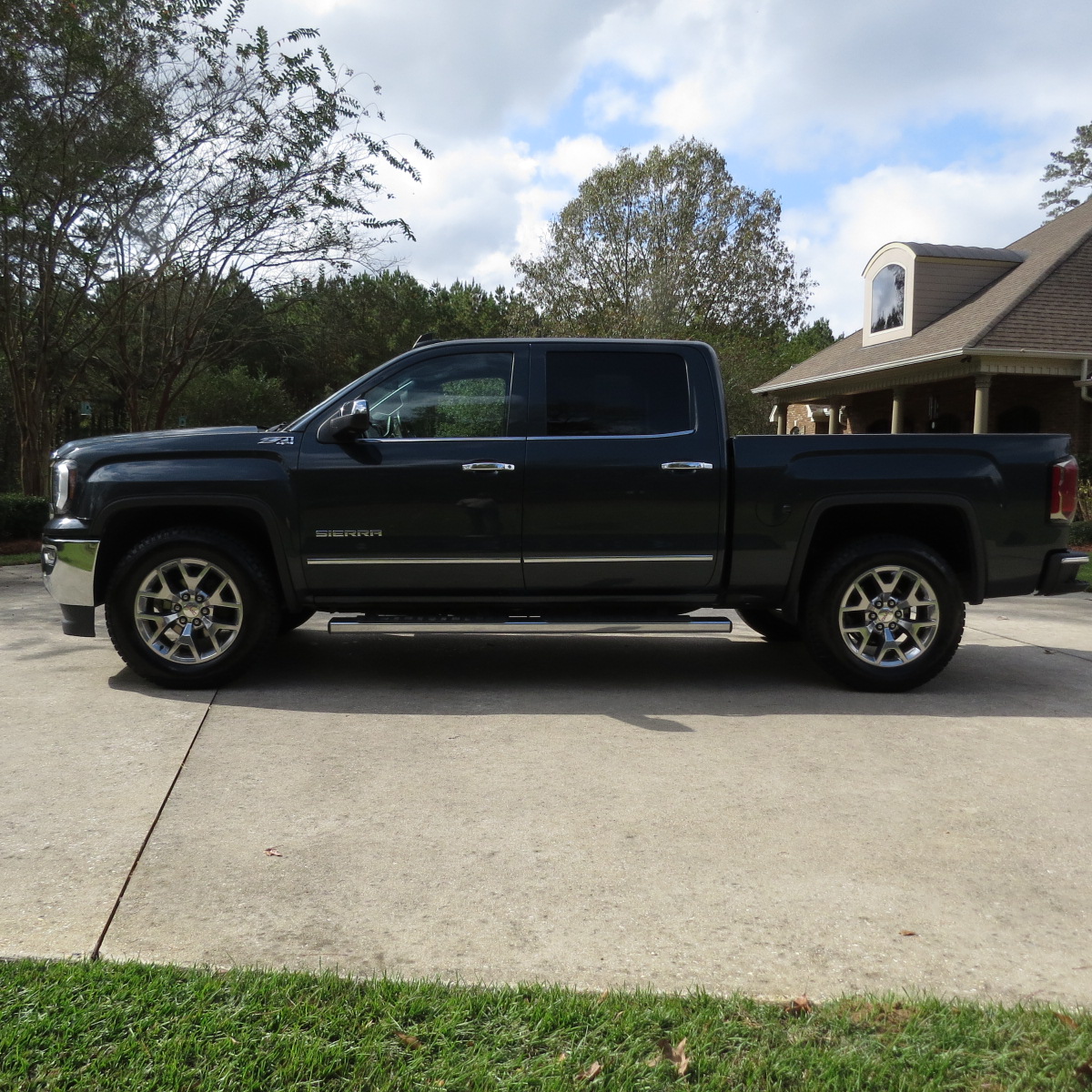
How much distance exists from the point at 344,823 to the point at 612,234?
3596cm

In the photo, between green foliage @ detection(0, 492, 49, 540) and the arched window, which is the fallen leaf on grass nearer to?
green foliage @ detection(0, 492, 49, 540)

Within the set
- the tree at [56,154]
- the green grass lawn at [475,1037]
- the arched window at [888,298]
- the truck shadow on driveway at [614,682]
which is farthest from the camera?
the arched window at [888,298]

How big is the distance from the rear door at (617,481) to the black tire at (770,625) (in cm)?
152

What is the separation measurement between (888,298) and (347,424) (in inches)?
787

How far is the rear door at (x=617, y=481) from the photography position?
6094mm

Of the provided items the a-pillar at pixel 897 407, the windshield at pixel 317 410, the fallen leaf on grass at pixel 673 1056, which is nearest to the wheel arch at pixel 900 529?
the windshield at pixel 317 410

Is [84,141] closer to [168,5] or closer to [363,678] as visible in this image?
[168,5]

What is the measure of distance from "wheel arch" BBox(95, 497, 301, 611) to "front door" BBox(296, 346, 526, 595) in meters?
0.19

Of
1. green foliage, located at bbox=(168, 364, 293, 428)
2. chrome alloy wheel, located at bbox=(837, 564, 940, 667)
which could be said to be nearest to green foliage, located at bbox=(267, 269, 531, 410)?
green foliage, located at bbox=(168, 364, 293, 428)

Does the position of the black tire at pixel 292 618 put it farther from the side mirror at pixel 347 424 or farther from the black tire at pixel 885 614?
the black tire at pixel 885 614

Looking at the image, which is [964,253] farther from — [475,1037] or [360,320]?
[475,1037]

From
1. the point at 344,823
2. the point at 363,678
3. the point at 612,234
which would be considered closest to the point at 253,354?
the point at 612,234

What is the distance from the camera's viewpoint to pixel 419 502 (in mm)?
6066

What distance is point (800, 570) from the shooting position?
6.22 m
